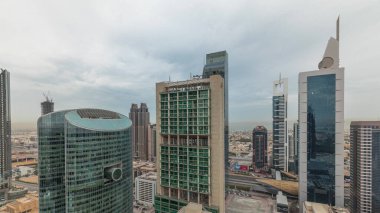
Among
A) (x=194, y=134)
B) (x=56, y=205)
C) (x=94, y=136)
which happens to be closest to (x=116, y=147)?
(x=94, y=136)

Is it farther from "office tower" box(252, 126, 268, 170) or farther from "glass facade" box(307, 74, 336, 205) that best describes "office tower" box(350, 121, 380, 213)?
"office tower" box(252, 126, 268, 170)

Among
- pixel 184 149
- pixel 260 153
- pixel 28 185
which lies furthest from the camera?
pixel 260 153

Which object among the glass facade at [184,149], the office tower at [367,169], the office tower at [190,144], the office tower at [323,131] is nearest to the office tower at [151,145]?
the office tower at [190,144]

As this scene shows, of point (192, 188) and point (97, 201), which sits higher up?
point (192, 188)

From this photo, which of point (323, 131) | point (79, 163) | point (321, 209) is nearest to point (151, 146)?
point (79, 163)

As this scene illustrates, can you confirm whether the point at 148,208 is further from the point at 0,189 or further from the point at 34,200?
the point at 0,189

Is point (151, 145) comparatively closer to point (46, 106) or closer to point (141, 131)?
point (141, 131)
